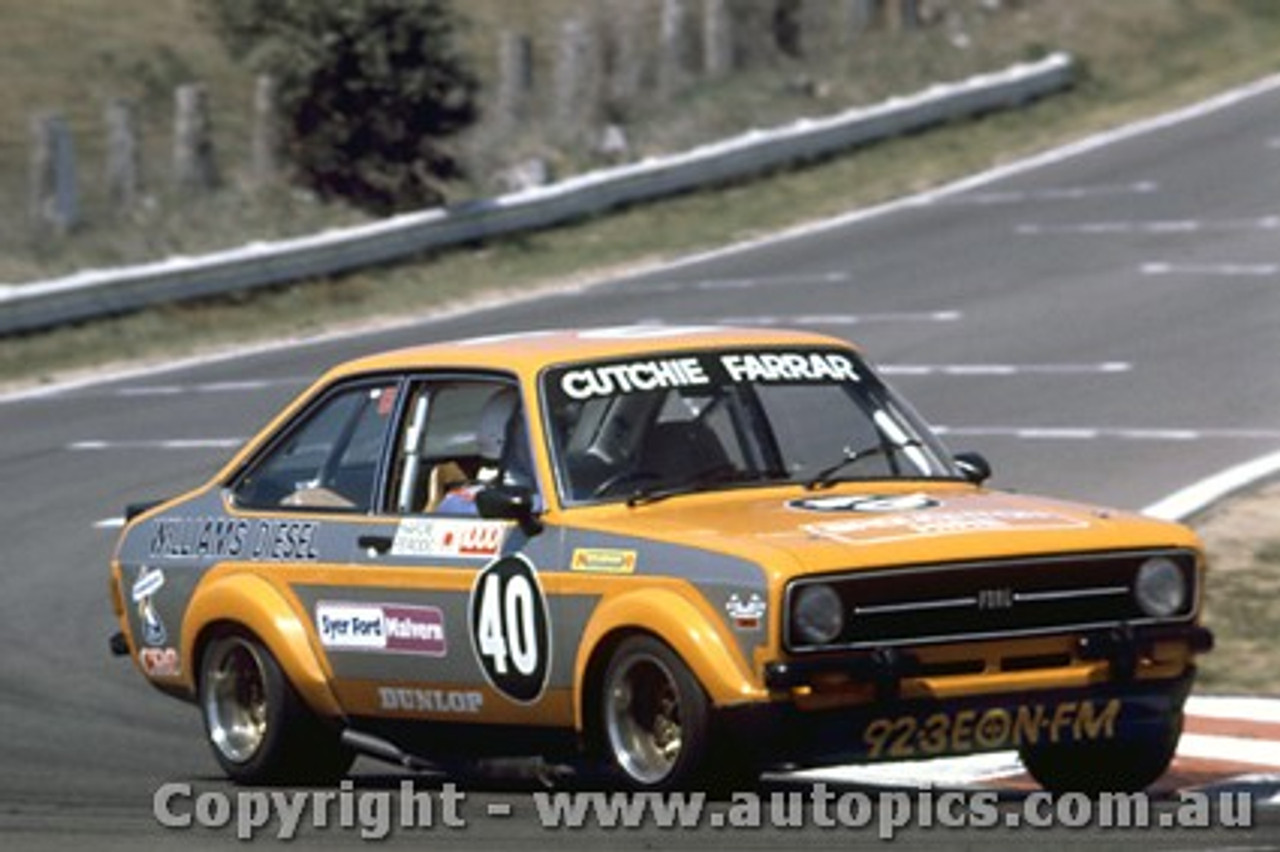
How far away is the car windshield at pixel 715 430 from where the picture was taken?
9.70 m

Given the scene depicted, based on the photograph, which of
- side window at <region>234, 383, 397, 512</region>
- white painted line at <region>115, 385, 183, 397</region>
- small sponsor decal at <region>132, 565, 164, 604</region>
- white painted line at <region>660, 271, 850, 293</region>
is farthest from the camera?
white painted line at <region>660, 271, 850, 293</region>

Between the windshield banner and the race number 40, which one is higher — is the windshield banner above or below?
above

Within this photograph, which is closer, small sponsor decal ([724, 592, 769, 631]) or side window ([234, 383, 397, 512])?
small sponsor decal ([724, 592, 769, 631])

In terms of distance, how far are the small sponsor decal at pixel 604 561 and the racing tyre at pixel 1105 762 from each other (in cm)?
129

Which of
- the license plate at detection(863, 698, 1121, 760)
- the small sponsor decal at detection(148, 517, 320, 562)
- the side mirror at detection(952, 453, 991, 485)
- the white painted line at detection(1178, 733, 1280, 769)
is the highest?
the side mirror at detection(952, 453, 991, 485)

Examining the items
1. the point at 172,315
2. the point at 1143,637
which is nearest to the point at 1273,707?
the point at 1143,637

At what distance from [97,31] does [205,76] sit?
225 centimetres

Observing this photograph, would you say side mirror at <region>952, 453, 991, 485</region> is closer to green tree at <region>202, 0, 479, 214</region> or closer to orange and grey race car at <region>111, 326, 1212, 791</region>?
orange and grey race car at <region>111, 326, 1212, 791</region>

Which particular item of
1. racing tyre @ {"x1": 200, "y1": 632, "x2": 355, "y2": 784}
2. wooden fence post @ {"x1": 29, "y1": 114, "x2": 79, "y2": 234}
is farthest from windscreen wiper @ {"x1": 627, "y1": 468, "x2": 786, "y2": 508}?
wooden fence post @ {"x1": 29, "y1": 114, "x2": 79, "y2": 234}

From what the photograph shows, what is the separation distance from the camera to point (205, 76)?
3922 cm

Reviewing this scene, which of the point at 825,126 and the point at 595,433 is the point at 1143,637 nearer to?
the point at 595,433

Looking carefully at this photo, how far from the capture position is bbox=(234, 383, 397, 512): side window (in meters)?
10.3

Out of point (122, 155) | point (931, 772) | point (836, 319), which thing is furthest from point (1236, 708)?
point (122, 155)

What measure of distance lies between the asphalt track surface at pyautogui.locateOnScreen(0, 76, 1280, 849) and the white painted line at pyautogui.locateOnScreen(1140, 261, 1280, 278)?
0.05 m
